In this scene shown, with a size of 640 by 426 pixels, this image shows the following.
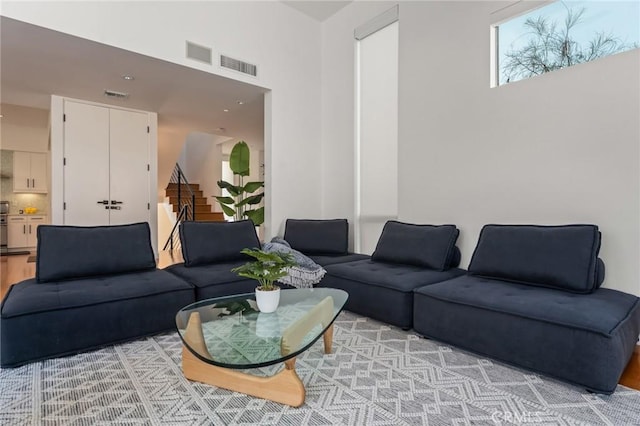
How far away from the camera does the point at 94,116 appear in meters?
5.36

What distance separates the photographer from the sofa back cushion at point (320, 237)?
434cm

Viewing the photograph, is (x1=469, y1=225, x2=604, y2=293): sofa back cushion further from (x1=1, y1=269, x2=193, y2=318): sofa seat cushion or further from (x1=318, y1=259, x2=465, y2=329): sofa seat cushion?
(x1=1, y1=269, x2=193, y2=318): sofa seat cushion

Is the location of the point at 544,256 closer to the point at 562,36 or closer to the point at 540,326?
the point at 540,326

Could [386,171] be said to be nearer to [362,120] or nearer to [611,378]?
[362,120]

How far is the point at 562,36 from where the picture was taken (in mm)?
2889

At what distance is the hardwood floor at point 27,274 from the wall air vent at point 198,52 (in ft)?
10.6

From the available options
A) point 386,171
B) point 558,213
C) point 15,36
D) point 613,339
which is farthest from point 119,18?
point 613,339

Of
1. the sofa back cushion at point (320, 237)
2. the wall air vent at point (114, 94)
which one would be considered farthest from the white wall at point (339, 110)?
the wall air vent at point (114, 94)

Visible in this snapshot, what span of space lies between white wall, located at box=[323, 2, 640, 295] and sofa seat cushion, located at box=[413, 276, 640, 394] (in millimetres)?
695

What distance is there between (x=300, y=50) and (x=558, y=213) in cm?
390

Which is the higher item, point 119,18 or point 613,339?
point 119,18

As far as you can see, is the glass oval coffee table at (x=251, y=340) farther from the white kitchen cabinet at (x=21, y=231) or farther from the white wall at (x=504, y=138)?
the white kitchen cabinet at (x=21, y=231)

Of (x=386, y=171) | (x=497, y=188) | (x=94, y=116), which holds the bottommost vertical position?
(x=497, y=188)

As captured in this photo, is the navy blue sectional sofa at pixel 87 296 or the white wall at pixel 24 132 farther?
the white wall at pixel 24 132
